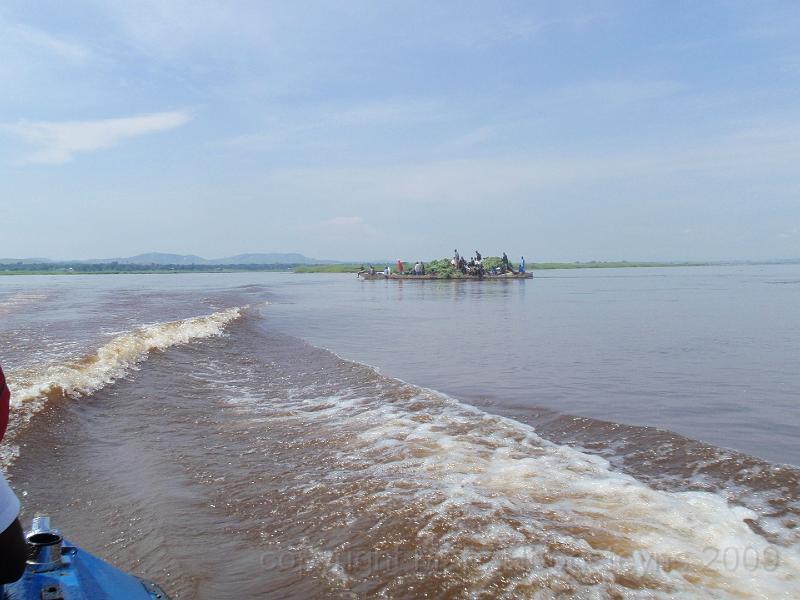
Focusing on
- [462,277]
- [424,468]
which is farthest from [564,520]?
[462,277]

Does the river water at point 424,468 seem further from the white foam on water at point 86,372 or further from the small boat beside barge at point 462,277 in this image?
the small boat beside barge at point 462,277

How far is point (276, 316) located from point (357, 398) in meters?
16.5

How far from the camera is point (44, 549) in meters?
2.62

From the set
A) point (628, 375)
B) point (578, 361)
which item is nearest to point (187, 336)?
point (578, 361)

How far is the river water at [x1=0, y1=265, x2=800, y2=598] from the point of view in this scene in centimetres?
378

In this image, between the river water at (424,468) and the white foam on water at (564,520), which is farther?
the river water at (424,468)

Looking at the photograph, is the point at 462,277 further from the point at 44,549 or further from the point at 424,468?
the point at 44,549

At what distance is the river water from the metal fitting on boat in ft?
3.63

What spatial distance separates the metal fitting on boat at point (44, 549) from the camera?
8.39 ft

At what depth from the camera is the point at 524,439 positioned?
6570 millimetres

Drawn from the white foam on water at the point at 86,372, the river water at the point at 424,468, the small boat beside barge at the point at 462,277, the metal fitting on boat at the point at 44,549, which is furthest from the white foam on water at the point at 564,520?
the small boat beside barge at the point at 462,277

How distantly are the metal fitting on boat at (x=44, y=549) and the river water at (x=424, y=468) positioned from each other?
3.63ft

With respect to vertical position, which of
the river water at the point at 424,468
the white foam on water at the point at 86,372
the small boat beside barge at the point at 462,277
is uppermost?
the small boat beside barge at the point at 462,277

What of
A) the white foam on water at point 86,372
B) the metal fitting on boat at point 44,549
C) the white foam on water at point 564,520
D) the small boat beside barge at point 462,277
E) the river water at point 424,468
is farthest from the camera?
the small boat beside barge at point 462,277
